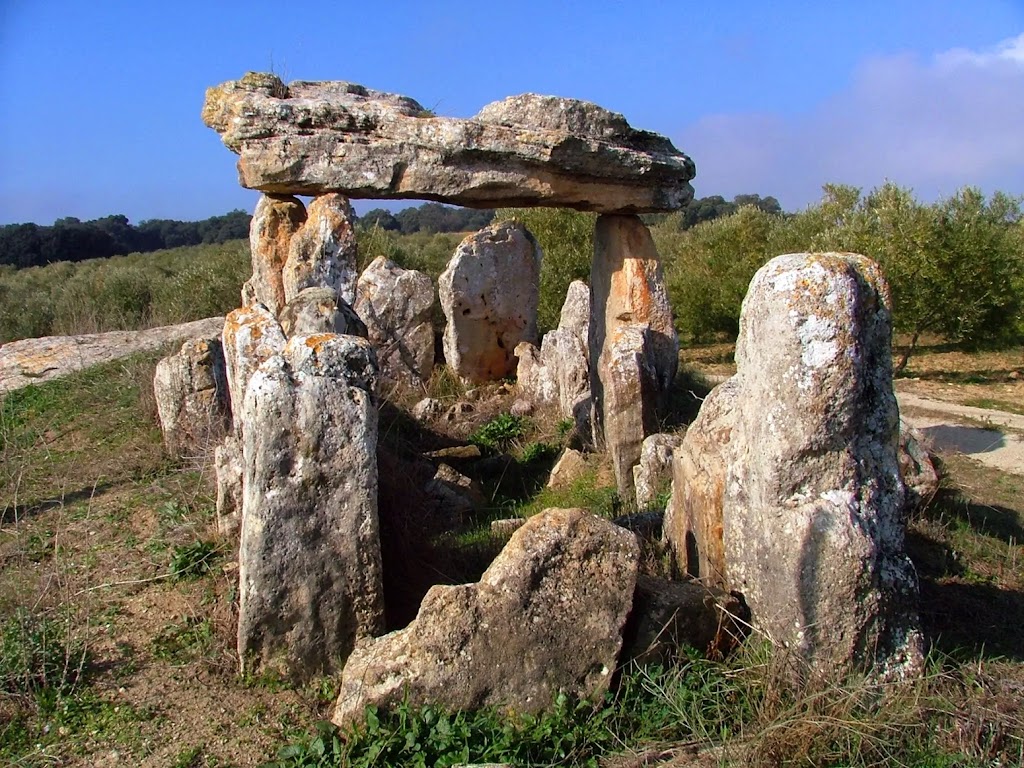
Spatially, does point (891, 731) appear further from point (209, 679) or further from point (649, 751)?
point (209, 679)

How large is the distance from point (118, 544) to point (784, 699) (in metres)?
4.29

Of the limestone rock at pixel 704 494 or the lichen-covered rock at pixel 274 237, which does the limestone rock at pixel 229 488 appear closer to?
the limestone rock at pixel 704 494

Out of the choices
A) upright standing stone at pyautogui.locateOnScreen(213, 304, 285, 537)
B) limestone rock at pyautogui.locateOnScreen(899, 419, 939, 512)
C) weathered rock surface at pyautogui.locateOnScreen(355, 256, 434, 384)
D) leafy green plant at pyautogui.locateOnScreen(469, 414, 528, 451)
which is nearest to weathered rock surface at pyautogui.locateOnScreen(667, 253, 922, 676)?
limestone rock at pyautogui.locateOnScreen(899, 419, 939, 512)

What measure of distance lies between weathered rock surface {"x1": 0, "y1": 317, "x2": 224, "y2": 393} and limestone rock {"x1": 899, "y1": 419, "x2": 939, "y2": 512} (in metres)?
7.80

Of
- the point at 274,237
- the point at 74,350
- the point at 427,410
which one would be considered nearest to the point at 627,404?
the point at 427,410

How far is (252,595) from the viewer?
4285 millimetres

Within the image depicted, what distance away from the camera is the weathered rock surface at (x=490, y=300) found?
11.3 m

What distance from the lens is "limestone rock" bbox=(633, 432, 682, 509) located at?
22.7ft

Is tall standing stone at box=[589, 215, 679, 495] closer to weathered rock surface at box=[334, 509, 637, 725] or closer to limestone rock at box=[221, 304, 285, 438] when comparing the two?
limestone rock at box=[221, 304, 285, 438]

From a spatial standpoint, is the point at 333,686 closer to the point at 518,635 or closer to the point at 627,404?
the point at 518,635

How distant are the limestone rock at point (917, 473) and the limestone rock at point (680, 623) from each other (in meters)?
2.82

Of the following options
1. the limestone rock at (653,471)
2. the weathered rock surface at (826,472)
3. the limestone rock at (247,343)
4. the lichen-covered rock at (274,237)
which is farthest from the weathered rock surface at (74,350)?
the weathered rock surface at (826,472)

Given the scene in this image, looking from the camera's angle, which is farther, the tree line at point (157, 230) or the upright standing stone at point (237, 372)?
the tree line at point (157, 230)

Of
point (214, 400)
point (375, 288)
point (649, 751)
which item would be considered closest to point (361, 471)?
point (649, 751)
